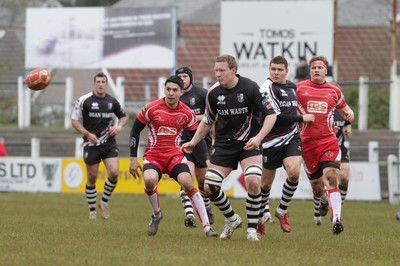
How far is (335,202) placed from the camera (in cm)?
1458

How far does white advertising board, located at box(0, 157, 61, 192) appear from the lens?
28.3 meters

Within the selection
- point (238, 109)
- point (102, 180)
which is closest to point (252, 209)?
point (238, 109)

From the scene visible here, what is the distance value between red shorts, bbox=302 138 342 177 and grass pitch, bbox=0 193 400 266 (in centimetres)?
96

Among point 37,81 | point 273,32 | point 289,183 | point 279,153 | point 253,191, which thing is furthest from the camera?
point 273,32

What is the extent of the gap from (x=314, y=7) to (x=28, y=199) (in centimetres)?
1137

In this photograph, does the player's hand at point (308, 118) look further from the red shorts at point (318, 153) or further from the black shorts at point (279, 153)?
the red shorts at point (318, 153)

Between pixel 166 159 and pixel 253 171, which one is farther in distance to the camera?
pixel 166 159

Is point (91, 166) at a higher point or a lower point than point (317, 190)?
higher

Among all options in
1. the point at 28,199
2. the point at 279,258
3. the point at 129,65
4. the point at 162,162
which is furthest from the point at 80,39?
the point at 279,258

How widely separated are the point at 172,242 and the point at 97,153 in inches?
241

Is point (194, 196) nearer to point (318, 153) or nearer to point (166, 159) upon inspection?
point (166, 159)

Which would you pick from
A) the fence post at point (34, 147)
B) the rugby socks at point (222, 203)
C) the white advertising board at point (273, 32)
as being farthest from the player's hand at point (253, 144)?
the white advertising board at point (273, 32)

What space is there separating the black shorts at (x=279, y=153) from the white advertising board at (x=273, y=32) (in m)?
15.8

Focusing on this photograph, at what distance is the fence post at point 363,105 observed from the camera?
28875mm
